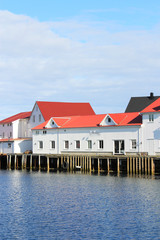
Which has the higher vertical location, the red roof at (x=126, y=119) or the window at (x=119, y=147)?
the red roof at (x=126, y=119)

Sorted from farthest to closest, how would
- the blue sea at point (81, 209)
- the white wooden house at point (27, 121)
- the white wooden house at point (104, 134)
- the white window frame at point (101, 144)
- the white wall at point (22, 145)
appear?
the white wooden house at point (27, 121) → the white wall at point (22, 145) → the white window frame at point (101, 144) → the white wooden house at point (104, 134) → the blue sea at point (81, 209)

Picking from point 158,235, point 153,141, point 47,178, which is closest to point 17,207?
point 158,235

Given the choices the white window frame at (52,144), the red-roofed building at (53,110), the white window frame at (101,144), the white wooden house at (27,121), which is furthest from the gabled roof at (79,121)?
the red-roofed building at (53,110)

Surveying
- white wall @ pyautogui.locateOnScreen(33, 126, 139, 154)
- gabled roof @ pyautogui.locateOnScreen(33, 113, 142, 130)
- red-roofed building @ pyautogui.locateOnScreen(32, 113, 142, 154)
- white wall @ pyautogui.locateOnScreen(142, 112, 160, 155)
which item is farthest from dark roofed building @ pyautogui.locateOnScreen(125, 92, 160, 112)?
white wall @ pyautogui.locateOnScreen(142, 112, 160, 155)

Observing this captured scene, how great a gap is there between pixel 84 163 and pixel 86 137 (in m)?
4.59

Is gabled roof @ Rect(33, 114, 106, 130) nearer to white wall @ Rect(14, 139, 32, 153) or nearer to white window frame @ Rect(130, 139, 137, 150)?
white wall @ Rect(14, 139, 32, 153)

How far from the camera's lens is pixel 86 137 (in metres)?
70.2

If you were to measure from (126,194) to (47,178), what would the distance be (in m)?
18.2

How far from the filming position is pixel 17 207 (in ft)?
121

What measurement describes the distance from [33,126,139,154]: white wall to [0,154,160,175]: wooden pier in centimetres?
172

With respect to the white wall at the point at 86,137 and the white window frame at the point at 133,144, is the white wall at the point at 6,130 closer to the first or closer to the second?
the white wall at the point at 86,137

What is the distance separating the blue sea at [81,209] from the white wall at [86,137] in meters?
11.8

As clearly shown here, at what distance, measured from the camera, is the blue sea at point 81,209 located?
94.0ft

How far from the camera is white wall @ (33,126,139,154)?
65.1 meters
